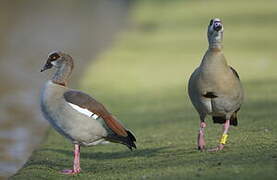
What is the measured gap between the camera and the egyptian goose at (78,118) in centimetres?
838

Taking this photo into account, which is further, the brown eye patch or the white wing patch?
the brown eye patch

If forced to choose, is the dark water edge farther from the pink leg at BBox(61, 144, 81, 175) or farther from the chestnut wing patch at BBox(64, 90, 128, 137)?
the chestnut wing patch at BBox(64, 90, 128, 137)

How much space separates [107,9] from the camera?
47844 mm

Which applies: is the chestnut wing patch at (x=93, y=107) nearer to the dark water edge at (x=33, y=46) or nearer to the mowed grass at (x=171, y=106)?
the mowed grass at (x=171, y=106)

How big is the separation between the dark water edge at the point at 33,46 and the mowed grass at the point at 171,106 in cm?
89

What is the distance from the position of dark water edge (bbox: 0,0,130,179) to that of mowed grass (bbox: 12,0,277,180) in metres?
0.89

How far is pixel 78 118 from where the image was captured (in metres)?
8.38

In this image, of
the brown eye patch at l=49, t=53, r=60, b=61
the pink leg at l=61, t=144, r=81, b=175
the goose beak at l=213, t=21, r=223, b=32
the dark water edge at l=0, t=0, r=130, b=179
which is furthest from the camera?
the dark water edge at l=0, t=0, r=130, b=179

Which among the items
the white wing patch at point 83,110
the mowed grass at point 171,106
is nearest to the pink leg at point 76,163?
the mowed grass at point 171,106

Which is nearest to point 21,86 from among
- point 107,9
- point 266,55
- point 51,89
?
point 266,55

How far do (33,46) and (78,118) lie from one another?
20785 millimetres

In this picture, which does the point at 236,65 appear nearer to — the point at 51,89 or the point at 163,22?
the point at 51,89

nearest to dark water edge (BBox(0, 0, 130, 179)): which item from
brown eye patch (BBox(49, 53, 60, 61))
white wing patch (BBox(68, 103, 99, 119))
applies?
brown eye patch (BBox(49, 53, 60, 61))

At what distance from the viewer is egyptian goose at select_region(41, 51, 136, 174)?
330 inches
